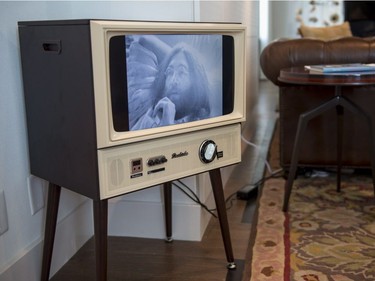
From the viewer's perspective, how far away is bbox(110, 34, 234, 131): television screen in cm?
112

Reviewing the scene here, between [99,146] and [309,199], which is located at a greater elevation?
[99,146]

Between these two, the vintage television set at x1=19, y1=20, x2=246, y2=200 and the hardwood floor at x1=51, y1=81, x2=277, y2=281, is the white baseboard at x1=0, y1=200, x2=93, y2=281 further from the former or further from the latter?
the vintage television set at x1=19, y1=20, x2=246, y2=200

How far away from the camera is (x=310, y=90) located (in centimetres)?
230

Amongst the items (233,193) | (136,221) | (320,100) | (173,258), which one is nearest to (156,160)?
(173,258)

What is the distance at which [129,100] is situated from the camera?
3.74 feet

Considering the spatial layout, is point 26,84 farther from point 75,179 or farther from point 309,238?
point 309,238

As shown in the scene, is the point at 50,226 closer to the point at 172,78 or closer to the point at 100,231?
the point at 100,231

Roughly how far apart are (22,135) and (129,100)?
438 mm

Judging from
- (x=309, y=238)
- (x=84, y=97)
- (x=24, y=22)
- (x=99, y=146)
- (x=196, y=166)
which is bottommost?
(x=309, y=238)

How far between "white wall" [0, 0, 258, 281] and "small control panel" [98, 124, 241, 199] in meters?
0.39

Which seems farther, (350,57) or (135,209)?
(350,57)

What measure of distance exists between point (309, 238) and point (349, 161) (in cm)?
74

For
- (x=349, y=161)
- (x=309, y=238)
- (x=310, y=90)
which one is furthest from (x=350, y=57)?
(x=309, y=238)

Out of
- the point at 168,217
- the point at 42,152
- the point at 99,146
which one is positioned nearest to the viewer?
the point at 99,146
